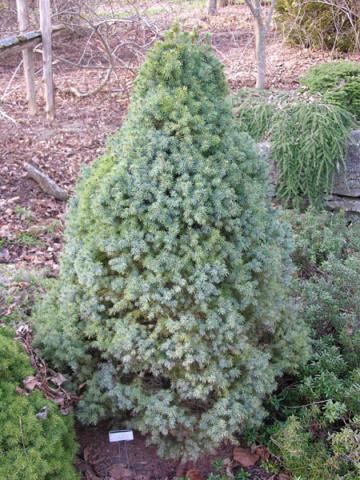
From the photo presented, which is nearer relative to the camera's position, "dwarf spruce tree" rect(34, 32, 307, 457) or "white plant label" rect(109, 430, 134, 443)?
"dwarf spruce tree" rect(34, 32, 307, 457)

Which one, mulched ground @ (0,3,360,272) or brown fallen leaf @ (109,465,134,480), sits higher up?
brown fallen leaf @ (109,465,134,480)

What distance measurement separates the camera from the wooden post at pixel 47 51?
6.73 metres

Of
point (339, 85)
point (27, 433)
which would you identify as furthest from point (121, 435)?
point (339, 85)

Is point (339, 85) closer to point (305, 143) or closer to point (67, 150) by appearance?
point (305, 143)

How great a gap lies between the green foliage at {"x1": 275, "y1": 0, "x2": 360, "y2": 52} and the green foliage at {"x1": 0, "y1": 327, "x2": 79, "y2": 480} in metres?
8.37

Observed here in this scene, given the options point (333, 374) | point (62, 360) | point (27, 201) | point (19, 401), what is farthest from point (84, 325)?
point (27, 201)

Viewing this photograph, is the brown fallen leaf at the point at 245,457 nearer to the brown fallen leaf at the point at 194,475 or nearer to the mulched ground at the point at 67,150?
the mulched ground at the point at 67,150

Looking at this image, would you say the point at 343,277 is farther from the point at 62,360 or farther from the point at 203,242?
the point at 62,360

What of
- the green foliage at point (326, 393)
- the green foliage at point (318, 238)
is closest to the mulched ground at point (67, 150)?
the green foliage at point (326, 393)

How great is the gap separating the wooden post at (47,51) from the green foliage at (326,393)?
15.5 feet

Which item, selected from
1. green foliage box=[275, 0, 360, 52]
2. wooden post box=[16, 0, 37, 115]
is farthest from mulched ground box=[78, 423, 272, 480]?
green foliage box=[275, 0, 360, 52]

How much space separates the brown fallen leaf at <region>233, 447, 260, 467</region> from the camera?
249 centimetres

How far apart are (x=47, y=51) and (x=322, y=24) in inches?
201

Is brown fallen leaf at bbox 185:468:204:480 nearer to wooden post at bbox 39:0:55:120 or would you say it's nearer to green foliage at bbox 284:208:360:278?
green foliage at bbox 284:208:360:278
